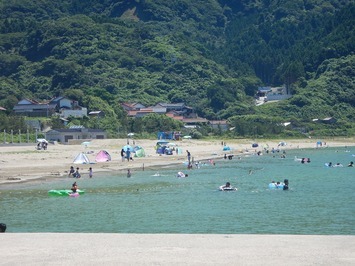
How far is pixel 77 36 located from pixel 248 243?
5959 inches

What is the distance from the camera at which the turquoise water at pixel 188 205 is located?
27.5 m

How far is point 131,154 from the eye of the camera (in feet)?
235

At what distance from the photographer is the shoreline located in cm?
5172

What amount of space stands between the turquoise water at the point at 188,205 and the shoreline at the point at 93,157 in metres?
2.93

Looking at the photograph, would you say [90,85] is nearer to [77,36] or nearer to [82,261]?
[77,36]

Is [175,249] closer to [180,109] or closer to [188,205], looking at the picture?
[188,205]

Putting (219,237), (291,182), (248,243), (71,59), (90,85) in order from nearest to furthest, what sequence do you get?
(248,243), (219,237), (291,182), (90,85), (71,59)

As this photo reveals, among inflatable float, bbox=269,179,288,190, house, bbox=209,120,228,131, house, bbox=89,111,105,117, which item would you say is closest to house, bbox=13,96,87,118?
house, bbox=89,111,105,117

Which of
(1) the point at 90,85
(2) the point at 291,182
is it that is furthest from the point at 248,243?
(1) the point at 90,85

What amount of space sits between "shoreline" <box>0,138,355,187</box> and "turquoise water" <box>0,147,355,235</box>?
2.93 m

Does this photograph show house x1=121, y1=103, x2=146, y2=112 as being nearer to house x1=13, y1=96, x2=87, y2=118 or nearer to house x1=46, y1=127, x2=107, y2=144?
house x1=13, y1=96, x2=87, y2=118

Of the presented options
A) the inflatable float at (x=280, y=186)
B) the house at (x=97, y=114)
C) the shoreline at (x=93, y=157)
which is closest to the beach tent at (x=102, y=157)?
the shoreline at (x=93, y=157)

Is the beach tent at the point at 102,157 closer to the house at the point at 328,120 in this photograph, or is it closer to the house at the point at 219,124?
the house at the point at 219,124

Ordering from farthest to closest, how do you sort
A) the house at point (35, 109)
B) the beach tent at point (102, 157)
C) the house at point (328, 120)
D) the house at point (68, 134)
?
1. the house at point (328, 120)
2. the house at point (35, 109)
3. the house at point (68, 134)
4. the beach tent at point (102, 157)
